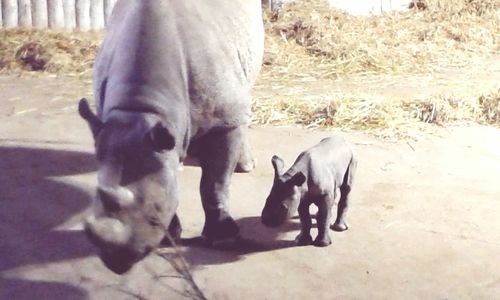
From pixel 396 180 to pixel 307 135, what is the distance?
0.99 metres

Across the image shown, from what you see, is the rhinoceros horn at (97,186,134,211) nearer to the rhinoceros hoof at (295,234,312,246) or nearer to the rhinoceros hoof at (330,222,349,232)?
the rhinoceros hoof at (295,234,312,246)

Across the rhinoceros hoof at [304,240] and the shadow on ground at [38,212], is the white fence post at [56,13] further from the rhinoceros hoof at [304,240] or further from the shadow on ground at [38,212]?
the rhinoceros hoof at [304,240]

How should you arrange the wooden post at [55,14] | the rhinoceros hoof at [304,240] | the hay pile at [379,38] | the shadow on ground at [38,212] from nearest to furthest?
the shadow on ground at [38,212], the rhinoceros hoof at [304,240], the hay pile at [379,38], the wooden post at [55,14]

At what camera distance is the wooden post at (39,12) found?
27.3 ft

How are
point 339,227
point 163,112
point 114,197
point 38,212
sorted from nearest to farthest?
point 114,197 < point 163,112 < point 339,227 < point 38,212

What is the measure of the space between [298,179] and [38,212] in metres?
1.42

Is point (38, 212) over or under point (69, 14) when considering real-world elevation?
under

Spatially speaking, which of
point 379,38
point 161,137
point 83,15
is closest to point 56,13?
point 83,15

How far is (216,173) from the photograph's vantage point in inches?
159

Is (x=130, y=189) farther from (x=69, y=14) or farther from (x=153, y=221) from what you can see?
(x=69, y=14)

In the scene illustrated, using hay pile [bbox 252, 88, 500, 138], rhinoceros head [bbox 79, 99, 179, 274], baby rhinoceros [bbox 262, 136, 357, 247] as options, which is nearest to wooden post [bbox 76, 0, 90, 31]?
hay pile [bbox 252, 88, 500, 138]

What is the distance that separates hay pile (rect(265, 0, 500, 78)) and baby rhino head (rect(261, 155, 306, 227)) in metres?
3.80

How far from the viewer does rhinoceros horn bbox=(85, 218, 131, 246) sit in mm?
3070

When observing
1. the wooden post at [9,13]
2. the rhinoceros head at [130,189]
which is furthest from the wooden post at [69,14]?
the rhinoceros head at [130,189]
